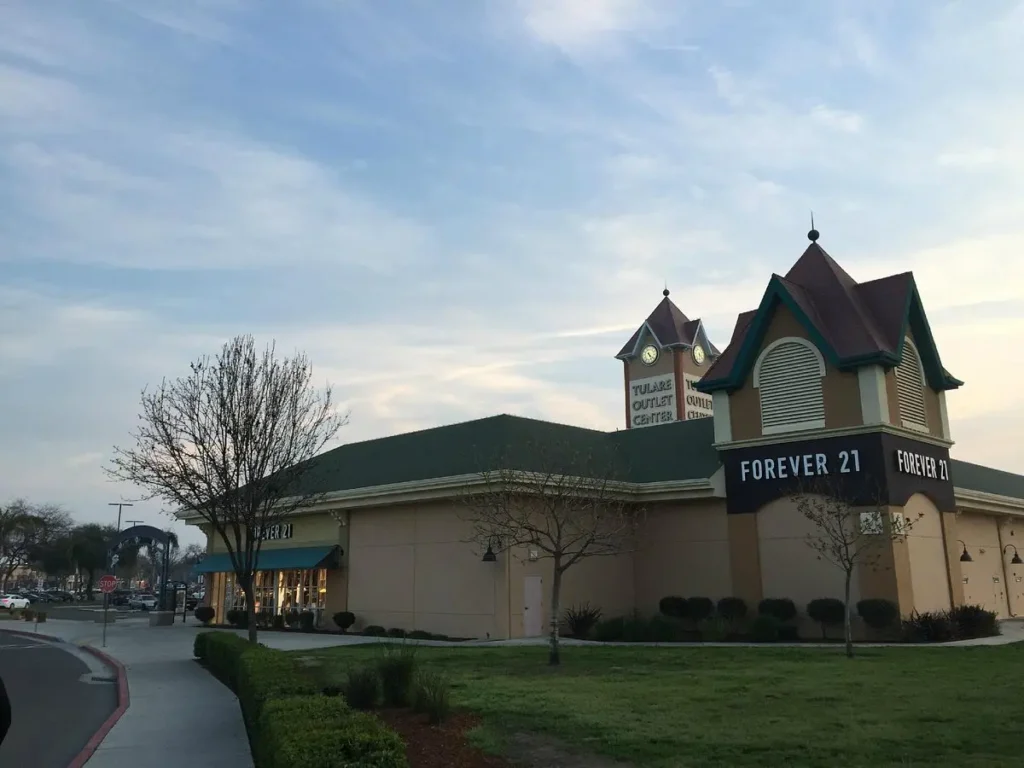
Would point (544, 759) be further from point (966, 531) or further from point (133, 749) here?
point (966, 531)

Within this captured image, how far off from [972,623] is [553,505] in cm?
1289

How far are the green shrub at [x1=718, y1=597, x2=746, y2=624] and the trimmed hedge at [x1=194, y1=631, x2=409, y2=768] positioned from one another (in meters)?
16.5

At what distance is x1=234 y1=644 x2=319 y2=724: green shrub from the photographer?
1132 centimetres

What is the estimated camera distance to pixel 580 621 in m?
28.0

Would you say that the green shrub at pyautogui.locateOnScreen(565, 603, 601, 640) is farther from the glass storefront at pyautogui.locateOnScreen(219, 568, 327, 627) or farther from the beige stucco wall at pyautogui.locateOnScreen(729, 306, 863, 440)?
the glass storefront at pyautogui.locateOnScreen(219, 568, 327, 627)

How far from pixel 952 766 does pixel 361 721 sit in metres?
6.05

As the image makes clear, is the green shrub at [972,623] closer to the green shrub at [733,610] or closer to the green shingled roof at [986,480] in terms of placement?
the green shrub at [733,610]

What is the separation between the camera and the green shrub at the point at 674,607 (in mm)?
28531

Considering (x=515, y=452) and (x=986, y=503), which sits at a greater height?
(x=515, y=452)

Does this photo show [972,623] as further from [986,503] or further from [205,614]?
[205,614]

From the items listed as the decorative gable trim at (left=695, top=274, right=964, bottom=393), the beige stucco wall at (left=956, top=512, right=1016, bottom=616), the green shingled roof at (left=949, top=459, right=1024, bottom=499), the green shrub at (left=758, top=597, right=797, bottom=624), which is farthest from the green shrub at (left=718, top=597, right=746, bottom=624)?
the green shingled roof at (left=949, top=459, right=1024, bottom=499)

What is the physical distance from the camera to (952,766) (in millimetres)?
8766

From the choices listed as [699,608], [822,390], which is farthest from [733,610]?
[822,390]

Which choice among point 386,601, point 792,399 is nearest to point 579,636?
point 386,601
